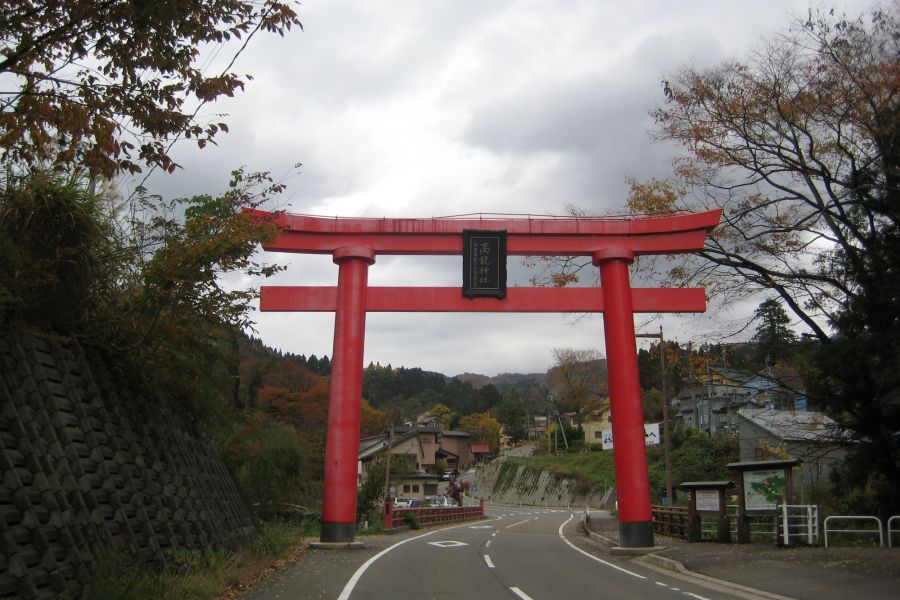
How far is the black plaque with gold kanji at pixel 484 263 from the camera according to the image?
60.7ft

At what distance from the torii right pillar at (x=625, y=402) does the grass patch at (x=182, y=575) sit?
852cm

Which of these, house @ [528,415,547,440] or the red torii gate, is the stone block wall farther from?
house @ [528,415,547,440]

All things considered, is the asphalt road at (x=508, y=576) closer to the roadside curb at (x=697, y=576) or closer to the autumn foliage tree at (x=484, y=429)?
the roadside curb at (x=697, y=576)

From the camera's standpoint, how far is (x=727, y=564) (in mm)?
13375

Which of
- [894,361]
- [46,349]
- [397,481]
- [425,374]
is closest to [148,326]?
[46,349]

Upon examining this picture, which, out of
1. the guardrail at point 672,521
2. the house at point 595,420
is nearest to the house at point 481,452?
the house at point 595,420

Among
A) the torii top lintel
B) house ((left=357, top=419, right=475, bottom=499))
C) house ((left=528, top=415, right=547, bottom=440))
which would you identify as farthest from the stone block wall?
house ((left=528, top=415, right=547, bottom=440))

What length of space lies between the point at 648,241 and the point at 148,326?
43.4 feet

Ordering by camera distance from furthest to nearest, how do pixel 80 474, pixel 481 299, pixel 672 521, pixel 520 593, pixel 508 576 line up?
1. pixel 672 521
2. pixel 481 299
3. pixel 508 576
4. pixel 520 593
5. pixel 80 474

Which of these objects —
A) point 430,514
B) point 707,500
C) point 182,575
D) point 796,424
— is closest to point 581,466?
point 430,514

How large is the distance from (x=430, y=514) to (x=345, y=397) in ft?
55.4

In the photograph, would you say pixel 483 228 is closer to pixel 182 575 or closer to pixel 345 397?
pixel 345 397

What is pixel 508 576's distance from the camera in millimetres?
12469

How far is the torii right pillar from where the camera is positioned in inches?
674
